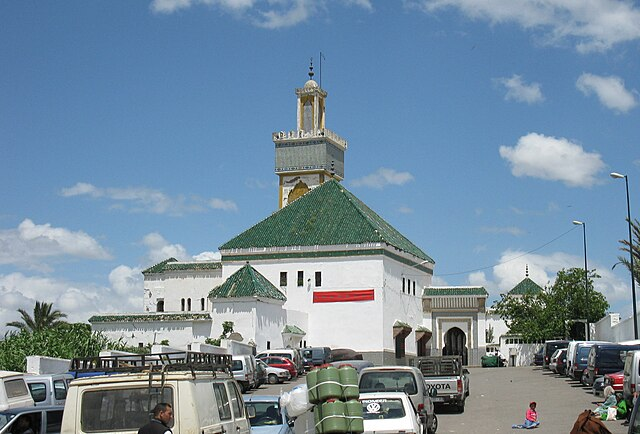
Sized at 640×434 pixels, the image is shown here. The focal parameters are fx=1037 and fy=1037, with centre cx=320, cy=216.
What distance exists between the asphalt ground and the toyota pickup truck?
1.51ft

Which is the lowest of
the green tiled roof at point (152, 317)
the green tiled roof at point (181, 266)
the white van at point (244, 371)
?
the white van at point (244, 371)

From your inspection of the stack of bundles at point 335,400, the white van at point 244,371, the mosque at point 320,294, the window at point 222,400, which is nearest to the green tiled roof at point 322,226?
the mosque at point 320,294

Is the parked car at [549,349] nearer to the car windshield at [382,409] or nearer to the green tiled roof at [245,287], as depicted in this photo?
the green tiled roof at [245,287]

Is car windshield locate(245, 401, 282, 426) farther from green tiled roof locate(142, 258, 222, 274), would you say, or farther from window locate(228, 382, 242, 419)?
green tiled roof locate(142, 258, 222, 274)

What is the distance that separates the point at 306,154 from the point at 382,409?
8236cm

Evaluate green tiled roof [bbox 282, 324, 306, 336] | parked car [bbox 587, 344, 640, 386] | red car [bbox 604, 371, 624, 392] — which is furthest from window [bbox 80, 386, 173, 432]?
green tiled roof [bbox 282, 324, 306, 336]

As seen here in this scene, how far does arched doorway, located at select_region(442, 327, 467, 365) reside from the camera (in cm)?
7881

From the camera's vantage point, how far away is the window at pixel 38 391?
25.0m

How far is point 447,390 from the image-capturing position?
96.0 ft

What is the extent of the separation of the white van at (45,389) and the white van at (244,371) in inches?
443

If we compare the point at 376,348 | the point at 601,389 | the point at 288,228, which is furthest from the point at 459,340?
the point at 601,389

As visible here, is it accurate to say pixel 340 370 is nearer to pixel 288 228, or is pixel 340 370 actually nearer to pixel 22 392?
pixel 22 392

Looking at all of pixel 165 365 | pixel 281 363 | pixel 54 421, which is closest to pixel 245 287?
pixel 281 363

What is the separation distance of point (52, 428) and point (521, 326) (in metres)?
61.2
